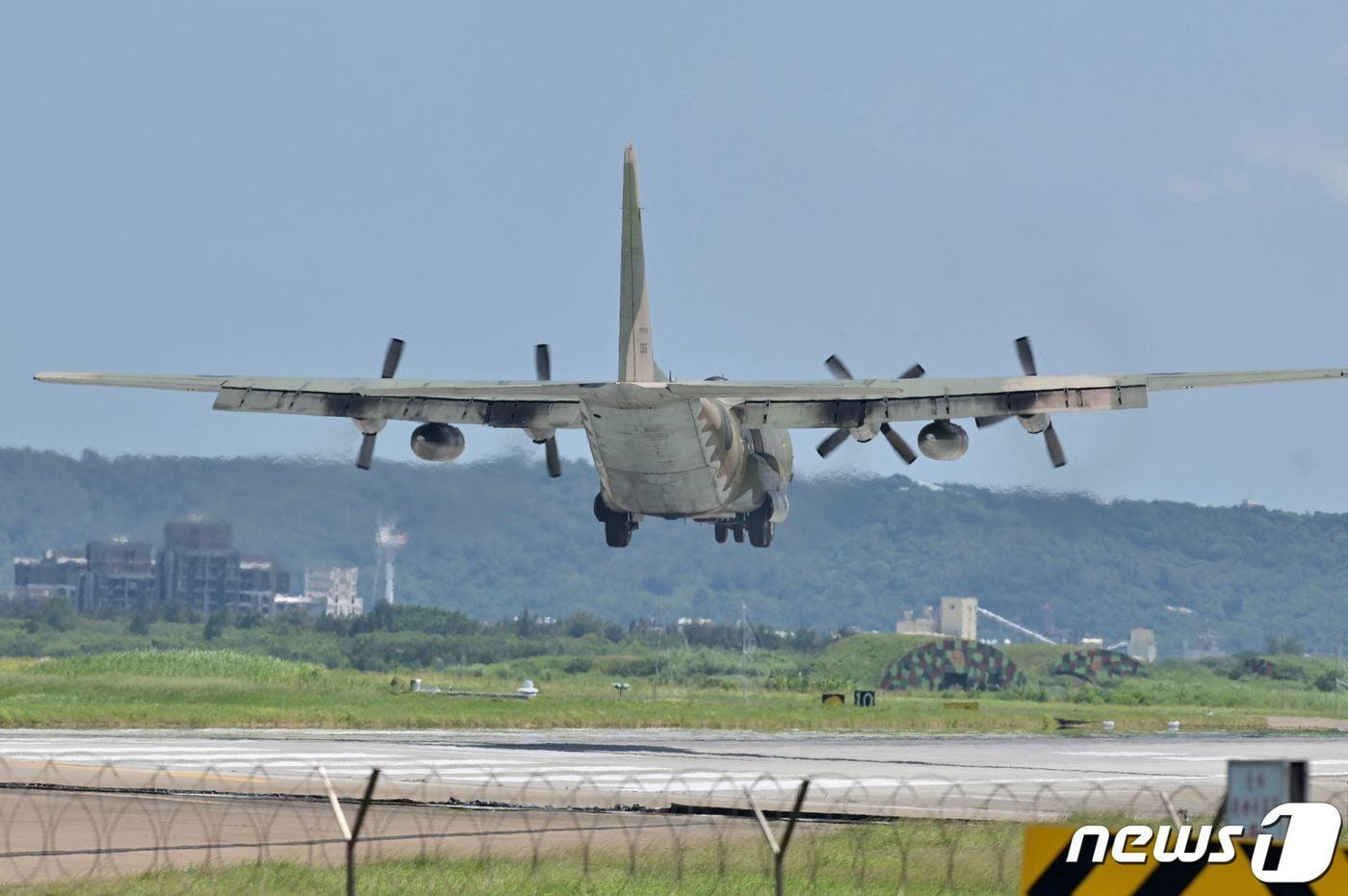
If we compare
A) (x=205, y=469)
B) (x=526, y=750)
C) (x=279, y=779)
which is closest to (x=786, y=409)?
(x=526, y=750)

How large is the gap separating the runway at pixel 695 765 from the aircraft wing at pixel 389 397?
27.2 feet

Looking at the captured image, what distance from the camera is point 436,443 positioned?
4588 centimetres

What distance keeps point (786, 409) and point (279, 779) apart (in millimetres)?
20896

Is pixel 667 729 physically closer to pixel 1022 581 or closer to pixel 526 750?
pixel 526 750

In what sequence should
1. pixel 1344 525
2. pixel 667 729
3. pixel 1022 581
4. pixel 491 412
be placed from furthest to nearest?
pixel 1344 525 < pixel 1022 581 < pixel 667 729 < pixel 491 412

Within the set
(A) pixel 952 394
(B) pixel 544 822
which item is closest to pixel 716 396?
(A) pixel 952 394

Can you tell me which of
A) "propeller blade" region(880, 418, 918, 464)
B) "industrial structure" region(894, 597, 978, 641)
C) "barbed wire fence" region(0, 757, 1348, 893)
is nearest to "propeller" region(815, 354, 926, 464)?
"propeller blade" region(880, 418, 918, 464)

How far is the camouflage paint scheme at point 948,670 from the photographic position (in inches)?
3974

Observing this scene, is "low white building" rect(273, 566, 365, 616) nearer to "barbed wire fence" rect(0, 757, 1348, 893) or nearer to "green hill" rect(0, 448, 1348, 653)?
"green hill" rect(0, 448, 1348, 653)

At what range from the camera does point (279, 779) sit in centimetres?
3044

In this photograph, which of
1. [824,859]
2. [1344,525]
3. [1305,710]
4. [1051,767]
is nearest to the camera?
[824,859]

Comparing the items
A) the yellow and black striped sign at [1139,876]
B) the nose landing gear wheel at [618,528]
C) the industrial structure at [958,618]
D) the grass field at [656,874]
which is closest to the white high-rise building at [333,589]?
the nose landing gear wheel at [618,528]

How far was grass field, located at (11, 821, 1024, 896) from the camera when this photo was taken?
60.6ft

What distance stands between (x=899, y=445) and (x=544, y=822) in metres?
25.7
